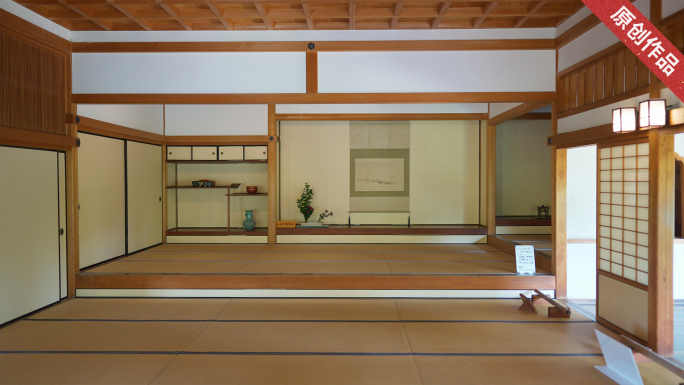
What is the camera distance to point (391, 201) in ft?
22.3

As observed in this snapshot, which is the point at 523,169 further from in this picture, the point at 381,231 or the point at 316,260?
the point at 316,260

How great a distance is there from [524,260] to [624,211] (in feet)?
3.91

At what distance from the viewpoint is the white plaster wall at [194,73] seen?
14.0 feet

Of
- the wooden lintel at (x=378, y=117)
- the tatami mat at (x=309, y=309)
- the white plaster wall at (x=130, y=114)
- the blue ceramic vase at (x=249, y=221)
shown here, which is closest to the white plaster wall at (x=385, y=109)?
the wooden lintel at (x=378, y=117)

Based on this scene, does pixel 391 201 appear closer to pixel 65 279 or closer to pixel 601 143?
pixel 601 143

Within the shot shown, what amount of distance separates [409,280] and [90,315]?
3.09m

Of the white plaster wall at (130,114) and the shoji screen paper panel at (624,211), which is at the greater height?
the white plaster wall at (130,114)

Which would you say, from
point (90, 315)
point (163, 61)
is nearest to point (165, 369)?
point (90, 315)

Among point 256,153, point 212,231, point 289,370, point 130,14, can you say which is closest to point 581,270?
point 289,370

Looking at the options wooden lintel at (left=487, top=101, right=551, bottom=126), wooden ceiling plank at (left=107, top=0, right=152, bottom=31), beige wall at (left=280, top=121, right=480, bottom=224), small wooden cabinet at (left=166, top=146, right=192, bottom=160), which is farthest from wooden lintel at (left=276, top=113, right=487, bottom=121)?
wooden ceiling plank at (left=107, top=0, right=152, bottom=31)

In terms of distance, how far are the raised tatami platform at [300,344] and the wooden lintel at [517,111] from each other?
7.36 ft

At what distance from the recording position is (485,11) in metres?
3.85

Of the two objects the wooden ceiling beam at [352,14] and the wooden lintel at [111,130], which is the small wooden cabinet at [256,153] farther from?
the wooden ceiling beam at [352,14]

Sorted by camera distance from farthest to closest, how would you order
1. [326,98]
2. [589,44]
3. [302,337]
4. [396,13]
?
[326,98], [396,13], [589,44], [302,337]
